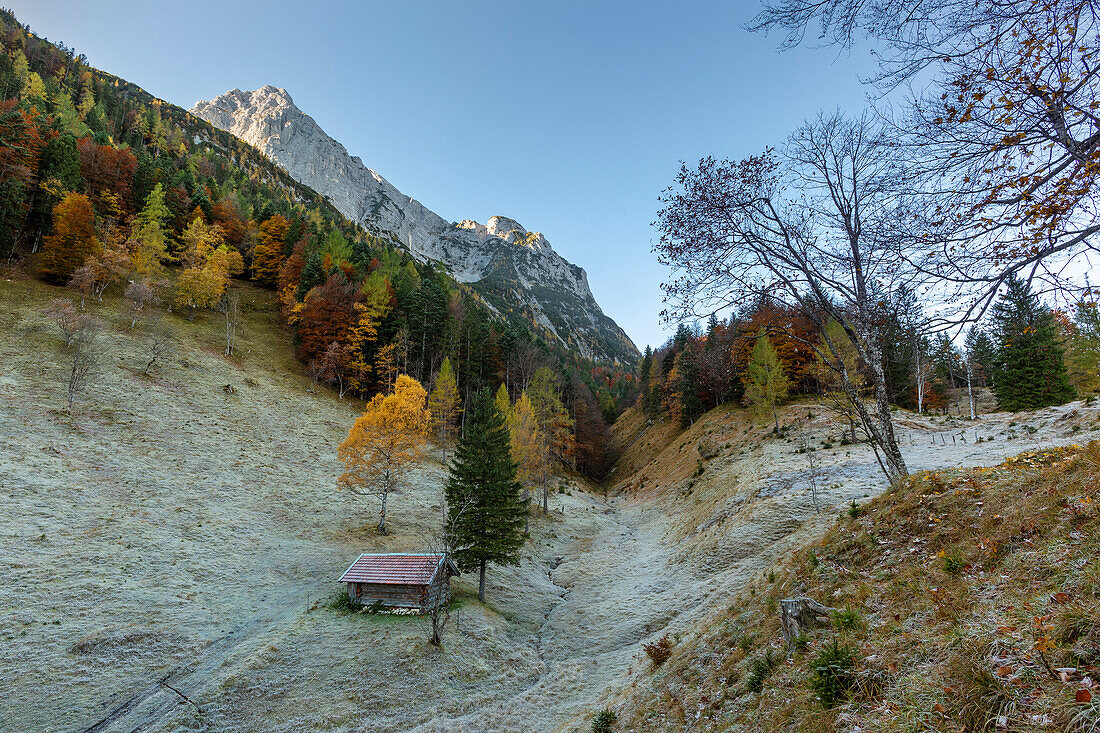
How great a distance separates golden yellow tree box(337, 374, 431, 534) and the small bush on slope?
20.5m

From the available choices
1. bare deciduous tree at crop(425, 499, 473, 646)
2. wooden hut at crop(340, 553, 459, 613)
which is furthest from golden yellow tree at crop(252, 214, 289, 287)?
wooden hut at crop(340, 553, 459, 613)

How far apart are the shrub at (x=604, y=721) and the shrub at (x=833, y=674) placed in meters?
6.25

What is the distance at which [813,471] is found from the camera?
2305 cm

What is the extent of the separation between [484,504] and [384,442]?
9661 millimetres

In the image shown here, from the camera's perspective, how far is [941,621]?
5047 mm

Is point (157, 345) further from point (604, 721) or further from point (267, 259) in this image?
point (604, 721)

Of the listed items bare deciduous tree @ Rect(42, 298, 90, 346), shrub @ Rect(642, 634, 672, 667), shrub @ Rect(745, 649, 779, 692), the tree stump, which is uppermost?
bare deciduous tree @ Rect(42, 298, 90, 346)

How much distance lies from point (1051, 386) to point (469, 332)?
58830 millimetres

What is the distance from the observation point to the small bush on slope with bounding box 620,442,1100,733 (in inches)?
140

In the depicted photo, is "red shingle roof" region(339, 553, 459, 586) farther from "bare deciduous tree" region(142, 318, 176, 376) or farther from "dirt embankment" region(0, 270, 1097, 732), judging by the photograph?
"bare deciduous tree" region(142, 318, 176, 376)

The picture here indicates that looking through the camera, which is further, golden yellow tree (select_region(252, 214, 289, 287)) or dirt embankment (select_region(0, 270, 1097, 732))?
golden yellow tree (select_region(252, 214, 289, 287))

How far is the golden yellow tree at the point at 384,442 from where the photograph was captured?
25609mm

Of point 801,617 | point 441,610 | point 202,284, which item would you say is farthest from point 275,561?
point 202,284

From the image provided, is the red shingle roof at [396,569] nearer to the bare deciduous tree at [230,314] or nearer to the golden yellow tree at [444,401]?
the golden yellow tree at [444,401]
